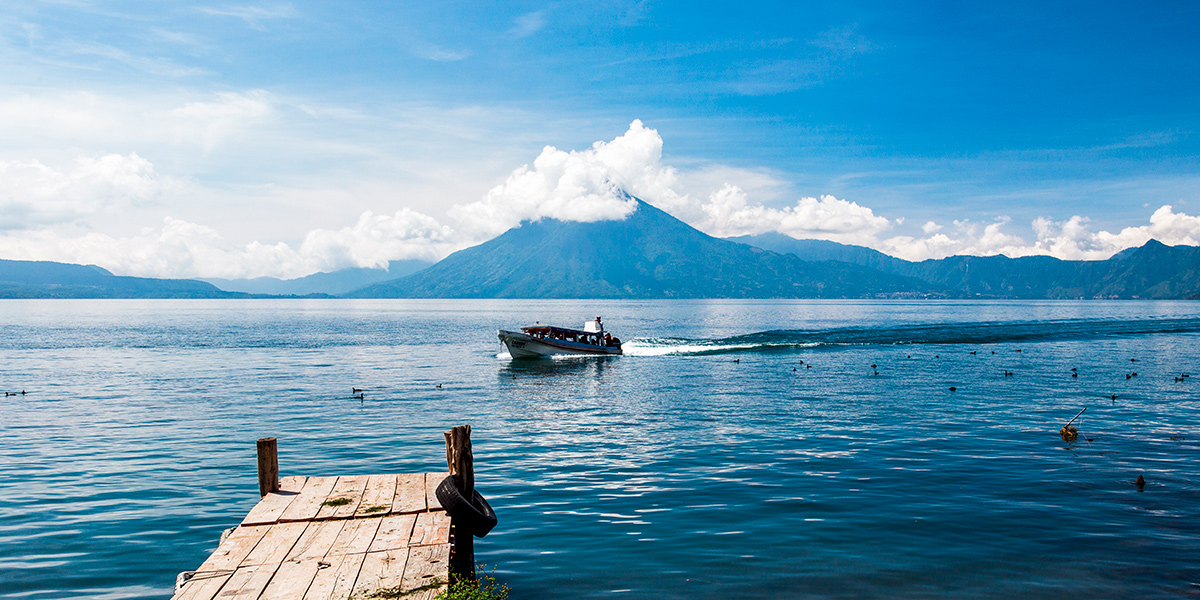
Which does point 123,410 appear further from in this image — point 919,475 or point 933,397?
point 933,397

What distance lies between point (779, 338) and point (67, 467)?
8688cm

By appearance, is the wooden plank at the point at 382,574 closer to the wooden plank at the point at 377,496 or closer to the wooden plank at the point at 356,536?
the wooden plank at the point at 356,536

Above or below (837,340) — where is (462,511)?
above

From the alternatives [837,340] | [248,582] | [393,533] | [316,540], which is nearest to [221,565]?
[248,582]

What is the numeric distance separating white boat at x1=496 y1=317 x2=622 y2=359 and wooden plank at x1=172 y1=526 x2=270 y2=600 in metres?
55.4

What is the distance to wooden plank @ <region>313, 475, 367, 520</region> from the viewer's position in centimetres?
1256

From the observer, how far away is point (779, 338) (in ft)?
324

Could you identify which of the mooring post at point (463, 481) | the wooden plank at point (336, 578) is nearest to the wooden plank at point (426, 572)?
the wooden plank at point (336, 578)

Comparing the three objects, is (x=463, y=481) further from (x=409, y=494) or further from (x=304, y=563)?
(x=304, y=563)

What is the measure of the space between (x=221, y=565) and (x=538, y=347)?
59510 millimetres

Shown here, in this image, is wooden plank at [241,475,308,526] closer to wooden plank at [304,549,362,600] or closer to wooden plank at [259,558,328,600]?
wooden plank at [259,558,328,600]

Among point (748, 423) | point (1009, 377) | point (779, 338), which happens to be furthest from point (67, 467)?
point (779, 338)

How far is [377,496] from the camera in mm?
13633

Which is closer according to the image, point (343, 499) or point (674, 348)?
point (343, 499)
